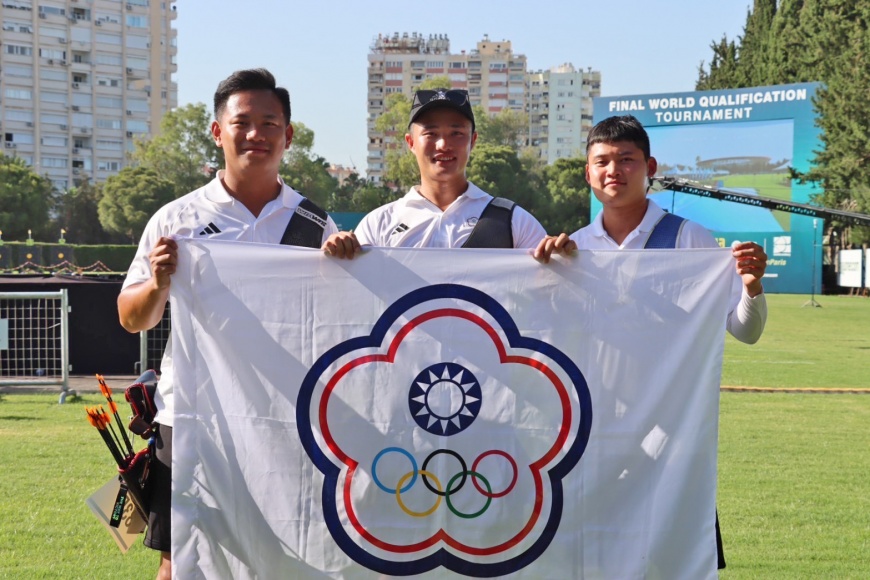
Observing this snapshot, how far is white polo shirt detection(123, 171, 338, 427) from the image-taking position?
3809 millimetres

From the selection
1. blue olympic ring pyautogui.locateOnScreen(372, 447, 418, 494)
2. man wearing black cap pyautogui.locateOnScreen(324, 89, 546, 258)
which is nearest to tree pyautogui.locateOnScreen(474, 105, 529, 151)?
man wearing black cap pyautogui.locateOnScreen(324, 89, 546, 258)

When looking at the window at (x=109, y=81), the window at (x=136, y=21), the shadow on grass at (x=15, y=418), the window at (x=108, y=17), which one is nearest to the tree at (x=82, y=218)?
the window at (x=109, y=81)

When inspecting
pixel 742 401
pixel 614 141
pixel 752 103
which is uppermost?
pixel 752 103

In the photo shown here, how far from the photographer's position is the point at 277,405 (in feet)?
12.5

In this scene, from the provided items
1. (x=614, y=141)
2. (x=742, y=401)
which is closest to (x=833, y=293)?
(x=742, y=401)

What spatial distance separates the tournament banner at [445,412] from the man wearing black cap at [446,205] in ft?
0.65

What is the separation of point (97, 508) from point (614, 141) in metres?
2.40

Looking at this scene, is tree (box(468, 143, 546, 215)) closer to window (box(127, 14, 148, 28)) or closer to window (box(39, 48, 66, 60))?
window (box(39, 48, 66, 60))

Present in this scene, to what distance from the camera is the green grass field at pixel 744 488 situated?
552cm

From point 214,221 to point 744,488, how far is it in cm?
487

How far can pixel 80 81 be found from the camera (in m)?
112

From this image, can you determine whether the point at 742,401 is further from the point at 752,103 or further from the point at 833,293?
the point at 752,103

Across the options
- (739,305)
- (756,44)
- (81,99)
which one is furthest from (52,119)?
(739,305)

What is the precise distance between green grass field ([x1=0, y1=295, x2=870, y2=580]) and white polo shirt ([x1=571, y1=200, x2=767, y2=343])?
6.59 ft
